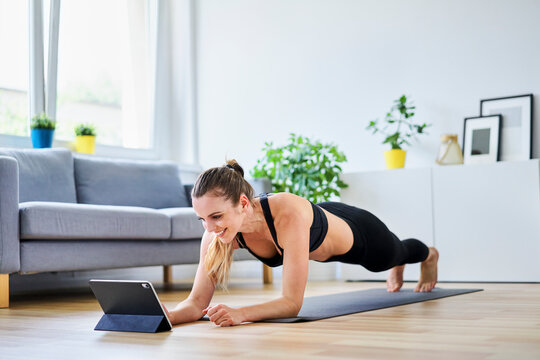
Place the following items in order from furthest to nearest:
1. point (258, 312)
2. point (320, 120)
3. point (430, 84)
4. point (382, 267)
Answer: point (320, 120) < point (430, 84) < point (382, 267) < point (258, 312)

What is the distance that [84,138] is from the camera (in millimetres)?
4586

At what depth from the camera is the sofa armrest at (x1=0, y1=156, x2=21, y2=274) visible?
291cm

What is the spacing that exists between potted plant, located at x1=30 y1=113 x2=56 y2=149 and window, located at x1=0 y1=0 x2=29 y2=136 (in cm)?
19

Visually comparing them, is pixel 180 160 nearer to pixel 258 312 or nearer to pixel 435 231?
pixel 435 231

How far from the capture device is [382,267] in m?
2.77

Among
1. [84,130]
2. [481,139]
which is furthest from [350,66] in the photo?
[84,130]

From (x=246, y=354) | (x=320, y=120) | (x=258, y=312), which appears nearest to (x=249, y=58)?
(x=320, y=120)

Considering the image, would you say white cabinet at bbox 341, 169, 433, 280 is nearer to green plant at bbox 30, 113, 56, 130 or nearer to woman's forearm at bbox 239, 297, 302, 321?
green plant at bbox 30, 113, 56, 130

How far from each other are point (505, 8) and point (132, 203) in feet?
8.83

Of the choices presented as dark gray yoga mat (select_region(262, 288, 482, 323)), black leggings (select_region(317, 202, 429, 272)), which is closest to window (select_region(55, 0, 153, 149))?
dark gray yoga mat (select_region(262, 288, 482, 323))

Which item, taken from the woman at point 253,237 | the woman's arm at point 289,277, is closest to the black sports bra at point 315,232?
the woman at point 253,237

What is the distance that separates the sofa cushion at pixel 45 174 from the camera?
12.0 feet

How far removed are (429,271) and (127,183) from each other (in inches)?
80.8

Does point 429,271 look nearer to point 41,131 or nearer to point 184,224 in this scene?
point 184,224
